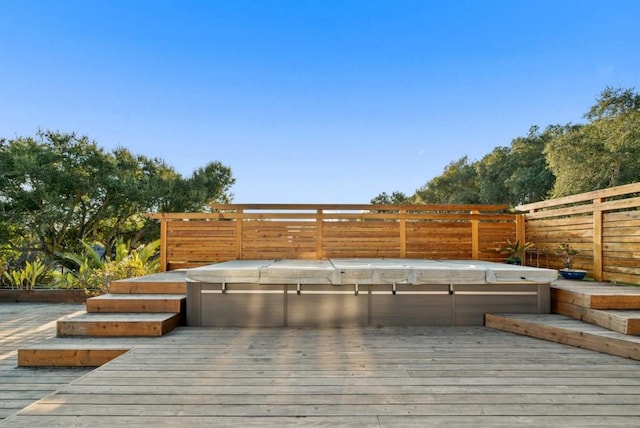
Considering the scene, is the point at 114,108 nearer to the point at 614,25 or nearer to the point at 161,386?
the point at 161,386

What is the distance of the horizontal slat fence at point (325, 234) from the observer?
599 cm

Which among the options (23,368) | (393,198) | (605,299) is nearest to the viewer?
(23,368)

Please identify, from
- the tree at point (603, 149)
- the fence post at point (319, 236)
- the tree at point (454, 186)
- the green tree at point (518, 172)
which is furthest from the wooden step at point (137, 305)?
the tree at point (454, 186)

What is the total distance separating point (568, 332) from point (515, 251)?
10.2ft

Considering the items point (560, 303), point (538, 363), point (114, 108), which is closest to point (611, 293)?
point (560, 303)

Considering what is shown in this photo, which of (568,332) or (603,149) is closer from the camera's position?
(568,332)

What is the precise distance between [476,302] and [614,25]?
40.9 ft

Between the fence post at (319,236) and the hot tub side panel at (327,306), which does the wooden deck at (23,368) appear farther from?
the fence post at (319,236)

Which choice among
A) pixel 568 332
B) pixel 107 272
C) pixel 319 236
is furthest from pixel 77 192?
pixel 568 332

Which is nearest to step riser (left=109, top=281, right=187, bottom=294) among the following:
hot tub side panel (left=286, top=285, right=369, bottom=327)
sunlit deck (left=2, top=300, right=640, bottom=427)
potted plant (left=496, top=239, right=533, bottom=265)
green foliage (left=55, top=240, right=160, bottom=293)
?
sunlit deck (left=2, top=300, right=640, bottom=427)

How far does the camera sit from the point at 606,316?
10.9 feet

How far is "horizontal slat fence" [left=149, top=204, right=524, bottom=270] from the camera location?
19.7 feet

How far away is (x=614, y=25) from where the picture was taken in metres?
10.6

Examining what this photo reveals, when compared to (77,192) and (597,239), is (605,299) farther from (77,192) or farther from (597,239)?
(77,192)
